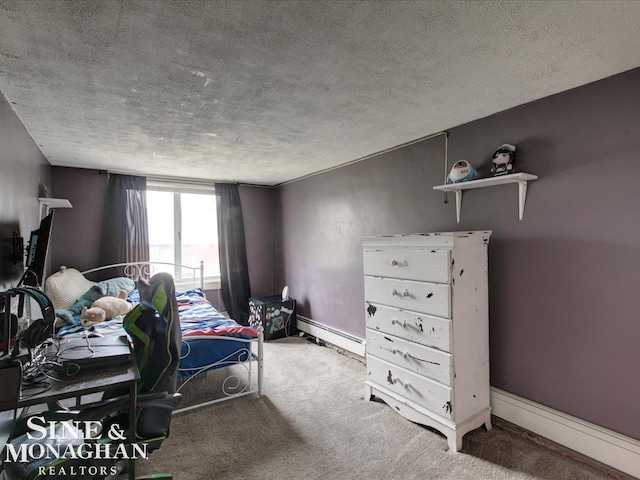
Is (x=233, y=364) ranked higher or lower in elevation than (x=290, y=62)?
lower

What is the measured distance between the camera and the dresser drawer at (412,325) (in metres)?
2.12

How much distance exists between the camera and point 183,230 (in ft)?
15.7

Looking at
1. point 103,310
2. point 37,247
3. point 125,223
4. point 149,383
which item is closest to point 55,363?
point 149,383

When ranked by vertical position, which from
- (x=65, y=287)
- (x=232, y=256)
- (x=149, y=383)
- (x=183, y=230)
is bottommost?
(x=149, y=383)

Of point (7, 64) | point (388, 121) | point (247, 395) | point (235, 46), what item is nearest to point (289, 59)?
point (235, 46)

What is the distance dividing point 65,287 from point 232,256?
2044 millimetres

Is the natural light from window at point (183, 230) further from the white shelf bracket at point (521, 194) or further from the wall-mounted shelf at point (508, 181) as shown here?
the white shelf bracket at point (521, 194)

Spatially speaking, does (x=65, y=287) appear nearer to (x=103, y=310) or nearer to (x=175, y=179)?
(x=103, y=310)

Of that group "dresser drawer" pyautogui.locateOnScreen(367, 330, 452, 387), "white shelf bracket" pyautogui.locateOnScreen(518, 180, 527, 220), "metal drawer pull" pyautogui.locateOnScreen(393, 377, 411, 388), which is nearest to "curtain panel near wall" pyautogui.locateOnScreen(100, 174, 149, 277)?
"dresser drawer" pyautogui.locateOnScreen(367, 330, 452, 387)

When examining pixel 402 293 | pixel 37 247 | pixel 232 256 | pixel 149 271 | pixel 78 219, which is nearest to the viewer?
pixel 37 247

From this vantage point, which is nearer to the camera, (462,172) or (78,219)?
(462,172)

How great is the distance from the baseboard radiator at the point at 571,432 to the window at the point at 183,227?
12.9 ft

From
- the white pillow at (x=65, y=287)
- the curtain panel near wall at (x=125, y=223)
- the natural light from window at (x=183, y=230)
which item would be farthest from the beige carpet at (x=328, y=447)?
the natural light from window at (x=183, y=230)

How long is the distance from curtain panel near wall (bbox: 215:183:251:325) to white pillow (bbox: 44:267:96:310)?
66.5 inches
